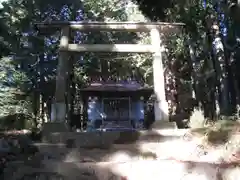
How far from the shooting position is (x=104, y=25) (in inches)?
402

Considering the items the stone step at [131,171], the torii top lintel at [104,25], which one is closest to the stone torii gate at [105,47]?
the torii top lintel at [104,25]

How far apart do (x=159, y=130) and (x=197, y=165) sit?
→ 3.42 m

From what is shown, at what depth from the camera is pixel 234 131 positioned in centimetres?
638

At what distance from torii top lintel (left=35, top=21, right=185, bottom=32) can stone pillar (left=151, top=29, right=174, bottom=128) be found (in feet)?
0.76

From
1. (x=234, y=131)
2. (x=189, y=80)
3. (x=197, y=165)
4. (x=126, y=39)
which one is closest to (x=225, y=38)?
(x=189, y=80)

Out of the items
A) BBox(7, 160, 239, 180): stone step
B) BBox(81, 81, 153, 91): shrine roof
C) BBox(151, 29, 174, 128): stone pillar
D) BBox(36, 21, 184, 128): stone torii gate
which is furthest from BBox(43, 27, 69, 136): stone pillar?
BBox(81, 81, 153, 91): shrine roof

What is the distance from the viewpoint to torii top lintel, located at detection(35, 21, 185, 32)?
33.1 feet

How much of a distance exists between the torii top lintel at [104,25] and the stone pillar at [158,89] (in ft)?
0.76

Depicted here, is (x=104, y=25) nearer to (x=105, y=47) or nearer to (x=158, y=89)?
(x=105, y=47)

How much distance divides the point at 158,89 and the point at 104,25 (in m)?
2.66

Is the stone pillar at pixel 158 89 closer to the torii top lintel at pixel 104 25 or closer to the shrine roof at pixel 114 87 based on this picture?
the torii top lintel at pixel 104 25

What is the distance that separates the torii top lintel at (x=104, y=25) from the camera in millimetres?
10102

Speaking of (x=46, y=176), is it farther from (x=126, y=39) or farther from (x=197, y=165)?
(x=126, y=39)

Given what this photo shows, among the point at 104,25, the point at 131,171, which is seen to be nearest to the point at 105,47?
the point at 104,25
